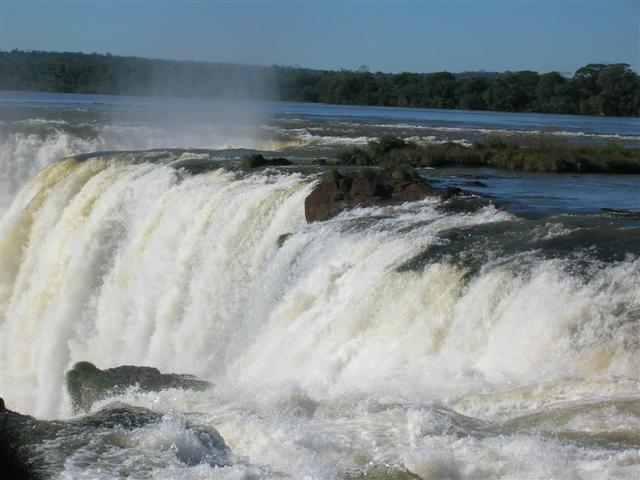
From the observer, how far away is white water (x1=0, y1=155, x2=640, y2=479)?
301 inches

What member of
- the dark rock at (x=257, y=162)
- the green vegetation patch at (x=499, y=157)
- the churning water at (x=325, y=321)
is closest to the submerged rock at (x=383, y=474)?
the churning water at (x=325, y=321)

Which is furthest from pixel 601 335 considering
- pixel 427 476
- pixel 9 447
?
pixel 9 447

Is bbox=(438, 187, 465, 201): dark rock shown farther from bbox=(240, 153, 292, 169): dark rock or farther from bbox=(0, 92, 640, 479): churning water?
bbox=(240, 153, 292, 169): dark rock

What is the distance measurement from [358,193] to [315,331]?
4.06m

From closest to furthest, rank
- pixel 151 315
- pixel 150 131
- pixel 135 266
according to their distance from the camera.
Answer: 1. pixel 151 315
2. pixel 135 266
3. pixel 150 131

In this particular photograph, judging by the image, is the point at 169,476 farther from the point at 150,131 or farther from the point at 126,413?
the point at 150,131

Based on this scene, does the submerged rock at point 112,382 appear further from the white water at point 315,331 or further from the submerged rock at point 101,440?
the submerged rock at point 101,440

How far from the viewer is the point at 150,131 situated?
3594cm

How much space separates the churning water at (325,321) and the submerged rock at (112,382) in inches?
19.9

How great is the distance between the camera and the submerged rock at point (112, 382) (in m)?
10.4

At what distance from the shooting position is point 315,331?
38.3 feet

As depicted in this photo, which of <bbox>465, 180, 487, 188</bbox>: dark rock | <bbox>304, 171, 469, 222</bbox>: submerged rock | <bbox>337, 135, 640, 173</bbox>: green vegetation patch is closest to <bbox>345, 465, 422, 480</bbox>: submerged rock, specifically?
<bbox>304, 171, 469, 222</bbox>: submerged rock

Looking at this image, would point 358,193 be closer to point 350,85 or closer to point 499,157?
point 499,157

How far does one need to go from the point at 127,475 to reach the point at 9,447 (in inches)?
33.4
